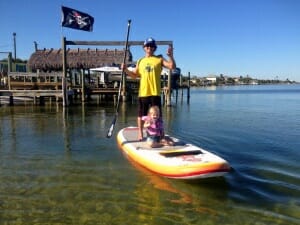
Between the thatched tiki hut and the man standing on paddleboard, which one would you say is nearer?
the man standing on paddleboard

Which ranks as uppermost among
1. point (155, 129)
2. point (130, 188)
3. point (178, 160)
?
point (155, 129)

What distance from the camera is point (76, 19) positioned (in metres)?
23.5

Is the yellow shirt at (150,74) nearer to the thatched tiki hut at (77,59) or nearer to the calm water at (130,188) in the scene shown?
the calm water at (130,188)

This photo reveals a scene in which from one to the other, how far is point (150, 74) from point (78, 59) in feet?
75.1

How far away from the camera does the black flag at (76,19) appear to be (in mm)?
22891

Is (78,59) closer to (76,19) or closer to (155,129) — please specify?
(76,19)

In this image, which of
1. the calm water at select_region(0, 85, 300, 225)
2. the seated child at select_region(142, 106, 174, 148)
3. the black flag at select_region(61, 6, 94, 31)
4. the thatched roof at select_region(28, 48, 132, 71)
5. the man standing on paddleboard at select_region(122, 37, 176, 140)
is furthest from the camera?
the thatched roof at select_region(28, 48, 132, 71)

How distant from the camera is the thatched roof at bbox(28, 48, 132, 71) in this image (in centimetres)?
2923

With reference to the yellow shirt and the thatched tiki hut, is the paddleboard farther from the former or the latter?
the thatched tiki hut

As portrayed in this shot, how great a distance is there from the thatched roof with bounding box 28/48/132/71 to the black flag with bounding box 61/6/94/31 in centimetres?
528

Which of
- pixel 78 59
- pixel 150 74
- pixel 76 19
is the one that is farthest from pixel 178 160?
pixel 78 59

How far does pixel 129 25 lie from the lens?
10.3 m

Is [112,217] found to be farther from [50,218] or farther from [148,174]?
[148,174]

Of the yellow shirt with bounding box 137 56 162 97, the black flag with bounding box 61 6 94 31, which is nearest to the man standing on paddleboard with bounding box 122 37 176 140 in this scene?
the yellow shirt with bounding box 137 56 162 97
